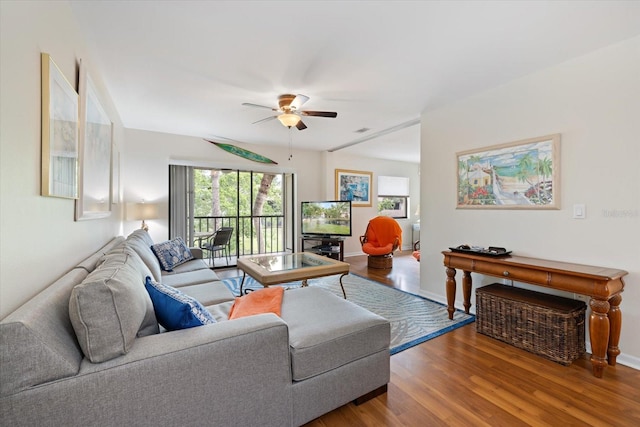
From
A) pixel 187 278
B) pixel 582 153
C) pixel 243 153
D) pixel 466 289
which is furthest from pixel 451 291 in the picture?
pixel 243 153

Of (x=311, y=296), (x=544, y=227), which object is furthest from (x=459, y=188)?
(x=311, y=296)

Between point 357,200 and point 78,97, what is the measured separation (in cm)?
548

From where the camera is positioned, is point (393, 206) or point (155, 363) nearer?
point (155, 363)

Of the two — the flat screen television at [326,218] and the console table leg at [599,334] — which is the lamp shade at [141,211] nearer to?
the flat screen television at [326,218]

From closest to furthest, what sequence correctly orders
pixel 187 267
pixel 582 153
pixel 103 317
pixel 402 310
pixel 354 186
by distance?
pixel 103 317
pixel 582 153
pixel 402 310
pixel 187 267
pixel 354 186

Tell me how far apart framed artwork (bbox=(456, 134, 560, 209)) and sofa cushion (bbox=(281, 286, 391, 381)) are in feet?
6.35

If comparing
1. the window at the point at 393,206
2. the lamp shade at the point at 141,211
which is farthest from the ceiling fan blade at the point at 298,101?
the window at the point at 393,206

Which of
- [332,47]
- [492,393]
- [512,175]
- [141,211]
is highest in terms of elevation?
[332,47]

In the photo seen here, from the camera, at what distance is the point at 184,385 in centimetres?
111

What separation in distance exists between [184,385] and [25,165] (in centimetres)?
108

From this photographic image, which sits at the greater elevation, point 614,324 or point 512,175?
point 512,175

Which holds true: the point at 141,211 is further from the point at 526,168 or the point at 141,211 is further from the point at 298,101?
the point at 526,168

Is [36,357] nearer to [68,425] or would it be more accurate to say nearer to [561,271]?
[68,425]

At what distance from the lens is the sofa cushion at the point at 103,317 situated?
1.01 metres
